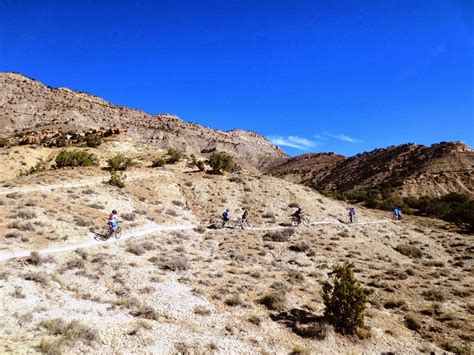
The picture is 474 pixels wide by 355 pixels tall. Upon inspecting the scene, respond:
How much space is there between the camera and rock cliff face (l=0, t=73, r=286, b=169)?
80.8 metres

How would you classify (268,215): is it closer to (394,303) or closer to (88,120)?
(394,303)

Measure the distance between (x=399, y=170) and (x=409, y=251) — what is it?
204 feet

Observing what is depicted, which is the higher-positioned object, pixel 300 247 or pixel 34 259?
pixel 300 247

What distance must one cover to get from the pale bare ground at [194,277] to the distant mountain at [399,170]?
42128mm

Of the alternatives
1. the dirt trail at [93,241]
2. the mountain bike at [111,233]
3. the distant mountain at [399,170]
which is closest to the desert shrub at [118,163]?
the dirt trail at [93,241]

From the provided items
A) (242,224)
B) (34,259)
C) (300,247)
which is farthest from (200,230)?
(34,259)

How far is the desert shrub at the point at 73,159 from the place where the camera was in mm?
39594

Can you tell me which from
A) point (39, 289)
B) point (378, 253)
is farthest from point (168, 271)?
point (378, 253)

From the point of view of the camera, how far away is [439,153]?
88.3m

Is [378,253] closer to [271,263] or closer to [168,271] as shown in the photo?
[271,263]

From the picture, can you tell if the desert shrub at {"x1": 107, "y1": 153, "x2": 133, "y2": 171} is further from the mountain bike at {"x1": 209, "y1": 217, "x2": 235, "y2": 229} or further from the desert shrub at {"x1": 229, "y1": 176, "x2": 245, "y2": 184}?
the mountain bike at {"x1": 209, "y1": 217, "x2": 235, "y2": 229}

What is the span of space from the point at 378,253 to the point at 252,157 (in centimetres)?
10347

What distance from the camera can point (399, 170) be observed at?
86.9m

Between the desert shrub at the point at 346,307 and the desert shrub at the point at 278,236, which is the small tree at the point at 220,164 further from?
the desert shrub at the point at 346,307
